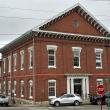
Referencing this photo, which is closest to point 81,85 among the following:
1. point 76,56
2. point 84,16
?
point 76,56

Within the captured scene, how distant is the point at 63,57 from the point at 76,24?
5404mm

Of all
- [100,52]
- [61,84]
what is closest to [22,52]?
[61,84]

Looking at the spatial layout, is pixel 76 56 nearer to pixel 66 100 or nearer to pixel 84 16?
pixel 84 16

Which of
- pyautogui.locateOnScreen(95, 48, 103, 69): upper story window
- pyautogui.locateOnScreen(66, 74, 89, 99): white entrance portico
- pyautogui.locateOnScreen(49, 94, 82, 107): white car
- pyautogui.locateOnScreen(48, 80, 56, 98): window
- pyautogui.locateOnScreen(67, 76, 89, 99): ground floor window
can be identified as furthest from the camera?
pyautogui.locateOnScreen(95, 48, 103, 69): upper story window

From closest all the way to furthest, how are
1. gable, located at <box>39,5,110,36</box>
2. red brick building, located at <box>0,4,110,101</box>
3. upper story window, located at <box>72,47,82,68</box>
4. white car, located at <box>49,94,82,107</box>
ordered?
white car, located at <box>49,94,82,107</box> → red brick building, located at <box>0,4,110,101</box> → gable, located at <box>39,5,110,36</box> → upper story window, located at <box>72,47,82,68</box>

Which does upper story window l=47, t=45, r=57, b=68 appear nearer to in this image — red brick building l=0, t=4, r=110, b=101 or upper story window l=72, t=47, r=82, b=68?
red brick building l=0, t=4, r=110, b=101

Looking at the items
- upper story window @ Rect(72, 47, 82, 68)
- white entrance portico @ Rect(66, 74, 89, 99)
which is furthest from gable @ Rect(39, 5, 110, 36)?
white entrance portico @ Rect(66, 74, 89, 99)

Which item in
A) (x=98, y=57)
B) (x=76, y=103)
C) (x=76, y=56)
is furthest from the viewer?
(x=98, y=57)

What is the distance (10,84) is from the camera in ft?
169

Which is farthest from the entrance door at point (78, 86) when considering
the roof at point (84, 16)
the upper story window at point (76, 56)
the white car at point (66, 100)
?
the roof at point (84, 16)

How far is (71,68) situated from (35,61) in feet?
17.8

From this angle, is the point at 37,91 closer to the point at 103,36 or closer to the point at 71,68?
the point at 71,68

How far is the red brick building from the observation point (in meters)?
40.1

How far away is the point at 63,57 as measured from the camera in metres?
41.8
